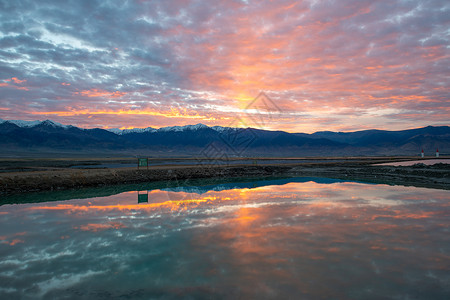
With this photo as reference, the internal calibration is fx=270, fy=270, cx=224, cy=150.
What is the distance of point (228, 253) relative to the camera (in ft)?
29.6

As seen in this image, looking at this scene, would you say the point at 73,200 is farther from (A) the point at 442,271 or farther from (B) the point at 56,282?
(A) the point at 442,271

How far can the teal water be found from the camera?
681 cm

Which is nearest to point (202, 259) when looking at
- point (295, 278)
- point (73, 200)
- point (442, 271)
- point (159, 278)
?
point (159, 278)

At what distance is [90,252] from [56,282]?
2.05m

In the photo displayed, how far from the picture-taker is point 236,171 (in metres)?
43.2

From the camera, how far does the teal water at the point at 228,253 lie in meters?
6.81

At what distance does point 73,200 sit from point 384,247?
63.7 ft

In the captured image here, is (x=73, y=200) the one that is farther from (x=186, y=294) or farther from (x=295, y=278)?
(x=295, y=278)

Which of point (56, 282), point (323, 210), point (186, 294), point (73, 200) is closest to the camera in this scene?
point (186, 294)

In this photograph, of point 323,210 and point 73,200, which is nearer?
point 323,210

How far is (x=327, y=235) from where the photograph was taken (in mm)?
10664

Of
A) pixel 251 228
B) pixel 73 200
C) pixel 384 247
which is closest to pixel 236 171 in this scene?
pixel 73 200

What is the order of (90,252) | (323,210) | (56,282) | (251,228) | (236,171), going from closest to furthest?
(56,282) < (90,252) < (251,228) < (323,210) < (236,171)

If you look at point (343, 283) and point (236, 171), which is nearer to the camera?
point (343, 283)
